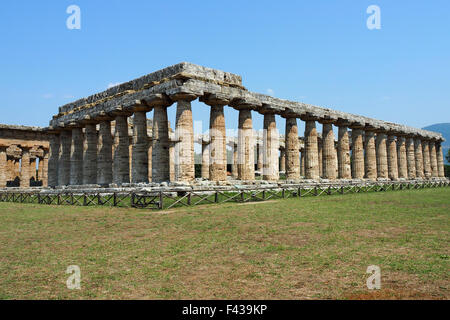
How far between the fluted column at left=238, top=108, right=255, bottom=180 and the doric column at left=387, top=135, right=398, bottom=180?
27879mm

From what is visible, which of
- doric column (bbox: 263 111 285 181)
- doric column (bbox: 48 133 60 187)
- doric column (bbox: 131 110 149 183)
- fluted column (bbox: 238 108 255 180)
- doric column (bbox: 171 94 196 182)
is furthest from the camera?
doric column (bbox: 48 133 60 187)

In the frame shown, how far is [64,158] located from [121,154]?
11.9m

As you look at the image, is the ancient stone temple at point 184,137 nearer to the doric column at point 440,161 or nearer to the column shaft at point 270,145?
the column shaft at point 270,145

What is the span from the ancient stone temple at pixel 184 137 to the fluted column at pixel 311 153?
0.11 meters

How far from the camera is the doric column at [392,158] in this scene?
4928 centimetres

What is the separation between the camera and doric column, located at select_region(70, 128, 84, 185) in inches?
1486

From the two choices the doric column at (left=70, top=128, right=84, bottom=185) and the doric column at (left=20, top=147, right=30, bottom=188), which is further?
the doric column at (left=20, top=147, right=30, bottom=188)

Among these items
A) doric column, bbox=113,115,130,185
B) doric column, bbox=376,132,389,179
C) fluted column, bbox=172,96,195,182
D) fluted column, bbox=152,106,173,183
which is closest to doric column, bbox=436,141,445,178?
doric column, bbox=376,132,389,179

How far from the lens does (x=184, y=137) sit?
26531mm

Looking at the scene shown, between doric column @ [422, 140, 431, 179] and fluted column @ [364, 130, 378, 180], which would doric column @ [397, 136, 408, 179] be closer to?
doric column @ [422, 140, 431, 179]

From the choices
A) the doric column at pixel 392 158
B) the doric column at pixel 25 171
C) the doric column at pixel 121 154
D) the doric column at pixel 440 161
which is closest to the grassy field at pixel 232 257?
the doric column at pixel 121 154

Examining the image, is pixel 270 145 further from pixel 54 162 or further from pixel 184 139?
pixel 54 162

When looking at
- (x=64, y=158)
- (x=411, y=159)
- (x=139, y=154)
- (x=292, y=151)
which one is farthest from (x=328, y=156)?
(x=64, y=158)
